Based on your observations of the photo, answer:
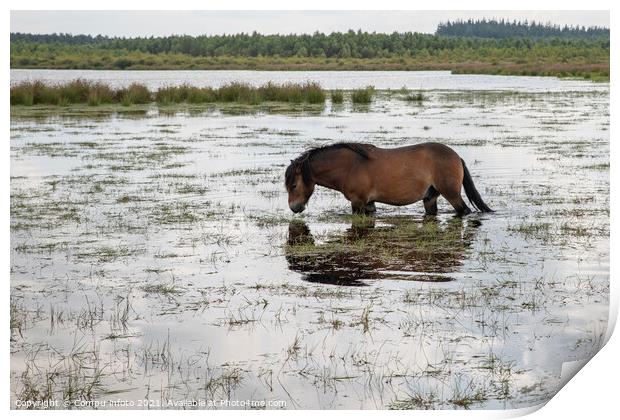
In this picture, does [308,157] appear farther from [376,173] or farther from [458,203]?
[458,203]

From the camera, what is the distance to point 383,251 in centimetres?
859

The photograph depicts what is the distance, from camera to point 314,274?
26.2ft

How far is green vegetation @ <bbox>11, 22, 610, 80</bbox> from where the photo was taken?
9.30 meters

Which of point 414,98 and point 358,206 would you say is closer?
point 358,206

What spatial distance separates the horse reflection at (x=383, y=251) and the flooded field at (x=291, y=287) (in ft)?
0.09

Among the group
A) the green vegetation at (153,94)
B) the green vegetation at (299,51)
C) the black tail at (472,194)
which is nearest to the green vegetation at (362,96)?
the green vegetation at (153,94)

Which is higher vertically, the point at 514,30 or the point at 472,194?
the point at 514,30

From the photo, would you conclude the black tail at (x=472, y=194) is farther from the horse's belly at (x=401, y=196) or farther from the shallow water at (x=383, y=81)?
the shallow water at (x=383, y=81)

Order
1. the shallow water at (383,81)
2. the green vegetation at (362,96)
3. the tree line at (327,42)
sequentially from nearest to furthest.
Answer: the tree line at (327,42) → the shallow water at (383,81) → the green vegetation at (362,96)

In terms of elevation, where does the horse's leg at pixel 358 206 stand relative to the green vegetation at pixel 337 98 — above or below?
below

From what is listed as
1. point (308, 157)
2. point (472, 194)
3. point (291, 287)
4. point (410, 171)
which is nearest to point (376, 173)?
point (410, 171)

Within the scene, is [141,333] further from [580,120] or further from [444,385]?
[580,120]

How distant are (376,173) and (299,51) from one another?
6.55 ft

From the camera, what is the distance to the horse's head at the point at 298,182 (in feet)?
32.8
